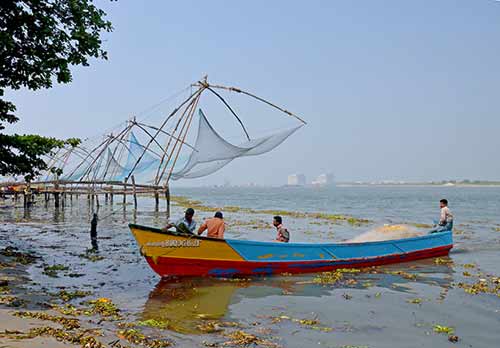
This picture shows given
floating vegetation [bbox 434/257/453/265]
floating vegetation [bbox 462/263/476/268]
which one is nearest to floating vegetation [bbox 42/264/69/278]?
floating vegetation [bbox 434/257/453/265]

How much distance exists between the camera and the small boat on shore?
8062 millimetres

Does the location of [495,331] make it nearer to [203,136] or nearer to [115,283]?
[115,283]

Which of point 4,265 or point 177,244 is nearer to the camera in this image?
point 177,244

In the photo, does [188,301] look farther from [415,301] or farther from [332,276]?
[415,301]

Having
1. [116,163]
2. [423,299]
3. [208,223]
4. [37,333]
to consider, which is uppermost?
[116,163]

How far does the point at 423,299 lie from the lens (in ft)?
24.9

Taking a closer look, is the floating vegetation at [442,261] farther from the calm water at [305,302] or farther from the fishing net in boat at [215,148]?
the fishing net in boat at [215,148]

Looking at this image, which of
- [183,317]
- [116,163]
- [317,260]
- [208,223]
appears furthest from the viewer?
[116,163]

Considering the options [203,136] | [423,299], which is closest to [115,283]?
[423,299]

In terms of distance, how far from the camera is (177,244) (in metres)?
8.11

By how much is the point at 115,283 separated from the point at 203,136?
31.2ft

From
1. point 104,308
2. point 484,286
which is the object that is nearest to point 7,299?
point 104,308

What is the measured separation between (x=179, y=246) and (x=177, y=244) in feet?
0.20

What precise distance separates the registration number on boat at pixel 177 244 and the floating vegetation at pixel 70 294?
4.64 feet
